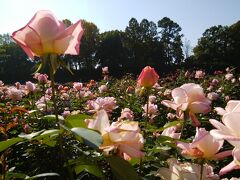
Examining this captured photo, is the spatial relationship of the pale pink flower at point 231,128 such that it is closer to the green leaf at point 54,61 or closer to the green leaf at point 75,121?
the green leaf at point 75,121

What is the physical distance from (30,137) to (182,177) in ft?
1.43

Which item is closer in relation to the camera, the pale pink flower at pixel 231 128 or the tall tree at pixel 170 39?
A: the pale pink flower at pixel 231 128

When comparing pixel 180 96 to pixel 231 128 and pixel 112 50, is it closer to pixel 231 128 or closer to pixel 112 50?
pixel 231 128

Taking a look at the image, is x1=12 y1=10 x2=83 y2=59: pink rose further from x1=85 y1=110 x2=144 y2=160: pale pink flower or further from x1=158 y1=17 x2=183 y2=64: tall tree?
→ x1=158 y1=17 x2=183 y2=64: tall tree

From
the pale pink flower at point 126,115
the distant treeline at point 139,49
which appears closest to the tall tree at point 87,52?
the distant treeline at point 139,49

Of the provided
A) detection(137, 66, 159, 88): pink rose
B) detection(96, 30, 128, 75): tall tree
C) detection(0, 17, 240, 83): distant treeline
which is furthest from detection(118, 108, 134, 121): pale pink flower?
detection(96, 30, 128, 75): tall tree

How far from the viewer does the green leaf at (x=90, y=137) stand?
2.34 ft

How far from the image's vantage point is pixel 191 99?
1.39 metres

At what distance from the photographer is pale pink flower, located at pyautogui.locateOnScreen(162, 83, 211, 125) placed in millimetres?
1367

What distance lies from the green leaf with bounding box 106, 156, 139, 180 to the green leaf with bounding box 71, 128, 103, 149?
9 cm

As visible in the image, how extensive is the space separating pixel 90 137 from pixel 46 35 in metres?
0.36

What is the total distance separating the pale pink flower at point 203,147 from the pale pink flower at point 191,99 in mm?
319

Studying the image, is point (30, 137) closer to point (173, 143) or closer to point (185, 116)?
point (173, 143)

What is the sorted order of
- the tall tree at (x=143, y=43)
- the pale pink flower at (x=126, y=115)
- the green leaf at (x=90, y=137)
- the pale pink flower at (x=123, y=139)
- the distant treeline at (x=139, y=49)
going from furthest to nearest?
the tall tree at (x=143, y=43), the distant treeline at (x=139, y=49), the pale pink flower at (x=126, y=115), the pale pink flower at (x=123, y=139), the green leaf at (x=90, y=137)
